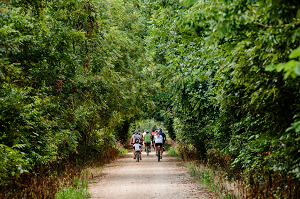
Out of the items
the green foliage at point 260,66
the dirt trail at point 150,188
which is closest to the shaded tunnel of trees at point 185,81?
the green foliage at point 260,66

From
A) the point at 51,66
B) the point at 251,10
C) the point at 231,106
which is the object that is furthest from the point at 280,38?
the point at 51,66

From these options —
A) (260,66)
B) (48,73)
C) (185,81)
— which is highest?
(48,73)

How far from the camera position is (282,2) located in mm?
4059

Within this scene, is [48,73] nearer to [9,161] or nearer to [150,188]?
[9,161]

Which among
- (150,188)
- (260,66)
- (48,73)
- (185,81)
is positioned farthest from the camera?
(185,81)

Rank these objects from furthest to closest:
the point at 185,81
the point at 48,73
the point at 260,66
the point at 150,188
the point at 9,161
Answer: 1. the point at 185,81
2. the point at 150,188
3. the point at 48,73
4. the point at 9,161
5. the point at 260,66

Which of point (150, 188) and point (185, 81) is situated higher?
point (185, 81)

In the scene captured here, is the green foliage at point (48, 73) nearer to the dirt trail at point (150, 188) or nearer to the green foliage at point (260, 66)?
the dirt trail at point (150, 188)

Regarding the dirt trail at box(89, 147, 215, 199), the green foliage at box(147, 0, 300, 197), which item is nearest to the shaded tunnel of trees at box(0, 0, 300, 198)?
the green foliage at box(147, 0, 300, 197)

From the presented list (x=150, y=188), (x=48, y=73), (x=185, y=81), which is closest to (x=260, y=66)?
(x=185, y=81)

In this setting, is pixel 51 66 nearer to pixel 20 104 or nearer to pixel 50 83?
pixel 50 83

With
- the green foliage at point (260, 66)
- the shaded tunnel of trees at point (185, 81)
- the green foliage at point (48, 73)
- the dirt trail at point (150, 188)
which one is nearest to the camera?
the green foliage at point (260, 66)

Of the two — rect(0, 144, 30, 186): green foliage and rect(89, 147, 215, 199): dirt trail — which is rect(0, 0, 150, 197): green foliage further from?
rect(89, 147, 215, 199): dirt trail

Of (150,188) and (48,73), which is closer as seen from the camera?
(48,73)
